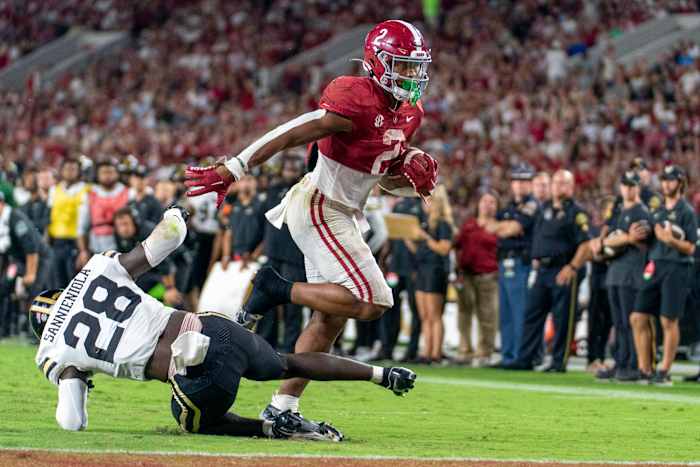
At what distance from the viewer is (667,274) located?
42.9ft

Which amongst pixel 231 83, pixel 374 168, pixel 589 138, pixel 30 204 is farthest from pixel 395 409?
pixel 231 83

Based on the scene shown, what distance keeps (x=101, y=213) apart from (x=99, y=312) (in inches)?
352

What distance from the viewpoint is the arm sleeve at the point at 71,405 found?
24.4ft

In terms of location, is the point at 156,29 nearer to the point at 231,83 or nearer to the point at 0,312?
the point at 231,83

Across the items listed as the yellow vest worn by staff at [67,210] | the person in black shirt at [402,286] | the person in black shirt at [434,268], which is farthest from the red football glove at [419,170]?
the yellow vest worn by staff at [67,210]

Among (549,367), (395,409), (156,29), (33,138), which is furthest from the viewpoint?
(156,29)

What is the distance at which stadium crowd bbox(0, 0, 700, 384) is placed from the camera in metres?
16.2

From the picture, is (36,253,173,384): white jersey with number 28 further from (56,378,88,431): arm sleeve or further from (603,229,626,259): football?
(603,229,626,259): football

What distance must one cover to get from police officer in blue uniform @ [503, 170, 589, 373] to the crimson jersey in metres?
7.02

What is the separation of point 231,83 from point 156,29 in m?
5.89

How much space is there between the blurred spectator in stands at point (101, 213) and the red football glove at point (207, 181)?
9.03 meters

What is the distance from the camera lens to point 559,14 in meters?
29.6

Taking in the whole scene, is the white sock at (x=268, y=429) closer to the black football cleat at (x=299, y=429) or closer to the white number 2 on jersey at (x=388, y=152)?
the black football cleat at (x=299, y=429)

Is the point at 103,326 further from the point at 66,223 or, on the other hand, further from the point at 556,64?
the point at 556,64
